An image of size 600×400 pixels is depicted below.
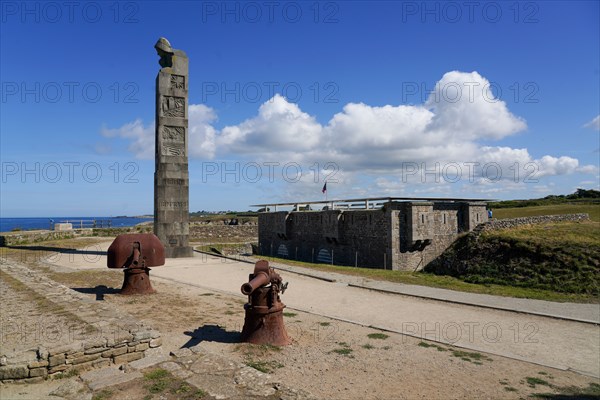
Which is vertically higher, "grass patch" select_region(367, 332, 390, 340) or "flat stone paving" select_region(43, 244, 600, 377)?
"grass patch" select_region(367, 332, 390, 340)

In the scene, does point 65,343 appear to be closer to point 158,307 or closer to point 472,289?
point 158,307

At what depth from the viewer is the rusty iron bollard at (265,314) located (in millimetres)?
7129

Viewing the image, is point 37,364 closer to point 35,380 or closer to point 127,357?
point 35,380

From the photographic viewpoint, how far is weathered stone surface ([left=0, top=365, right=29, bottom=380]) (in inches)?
200

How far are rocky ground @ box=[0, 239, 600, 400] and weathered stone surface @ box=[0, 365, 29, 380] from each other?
0.11m

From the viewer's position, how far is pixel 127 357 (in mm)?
6016

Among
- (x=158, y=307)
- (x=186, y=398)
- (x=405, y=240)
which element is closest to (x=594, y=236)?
(x=405, y=240)

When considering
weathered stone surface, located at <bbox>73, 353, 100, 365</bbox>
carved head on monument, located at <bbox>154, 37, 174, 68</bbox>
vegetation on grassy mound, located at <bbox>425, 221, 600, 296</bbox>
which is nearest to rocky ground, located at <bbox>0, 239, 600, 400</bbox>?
weathered stone surface, located at <bbox>73, 353, 100, 365</bbox>

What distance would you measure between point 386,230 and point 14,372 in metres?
16.7

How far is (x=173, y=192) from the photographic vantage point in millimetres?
21000

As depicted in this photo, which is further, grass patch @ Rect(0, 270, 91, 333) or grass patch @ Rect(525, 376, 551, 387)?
grass patch @ Rect(0, 270, 91, 333)

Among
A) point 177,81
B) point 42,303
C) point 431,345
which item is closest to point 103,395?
point 42,303

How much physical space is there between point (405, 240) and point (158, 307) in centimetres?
1344

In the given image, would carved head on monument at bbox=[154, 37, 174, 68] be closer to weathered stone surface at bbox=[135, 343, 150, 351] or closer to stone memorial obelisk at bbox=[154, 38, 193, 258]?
stone memorial obelisk at bbox=[154, 38, 193, 258]
